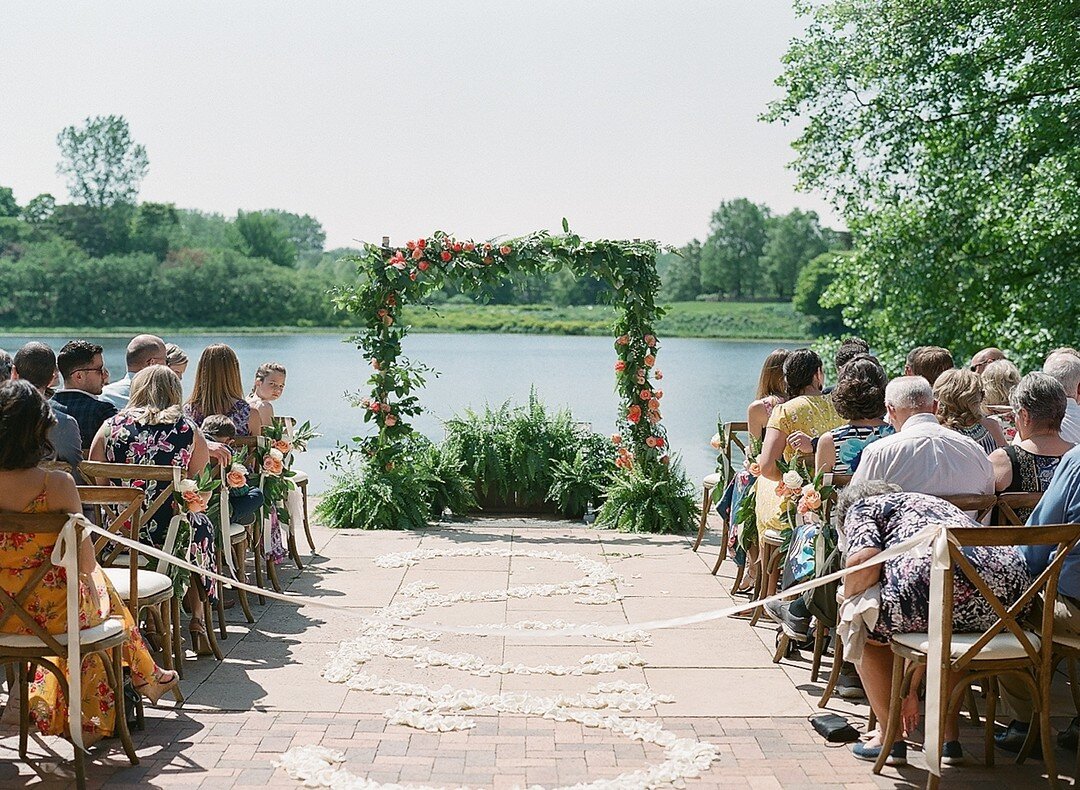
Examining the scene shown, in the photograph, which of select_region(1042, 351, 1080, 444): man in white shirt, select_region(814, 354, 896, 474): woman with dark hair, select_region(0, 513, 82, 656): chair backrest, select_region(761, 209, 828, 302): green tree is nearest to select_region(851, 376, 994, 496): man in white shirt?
select_region(814, 354, 896, 474): woman with dark hair

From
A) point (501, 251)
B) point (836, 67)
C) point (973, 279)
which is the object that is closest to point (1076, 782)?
point (501, 251)

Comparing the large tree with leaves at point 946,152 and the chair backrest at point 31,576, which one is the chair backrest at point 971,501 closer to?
the chair backrest at point 31,576

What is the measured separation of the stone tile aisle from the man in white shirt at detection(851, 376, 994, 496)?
96cm

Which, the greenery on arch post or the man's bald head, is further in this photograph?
the greenery on arch post

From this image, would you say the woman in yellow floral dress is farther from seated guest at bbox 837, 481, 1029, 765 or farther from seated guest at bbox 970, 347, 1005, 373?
seated guest at bbox 970, 347, 1005, 373

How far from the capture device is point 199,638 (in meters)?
5.36

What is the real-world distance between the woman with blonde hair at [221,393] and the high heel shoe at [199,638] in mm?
1414

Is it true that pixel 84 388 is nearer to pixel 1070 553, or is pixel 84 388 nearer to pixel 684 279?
pixel 1070 553

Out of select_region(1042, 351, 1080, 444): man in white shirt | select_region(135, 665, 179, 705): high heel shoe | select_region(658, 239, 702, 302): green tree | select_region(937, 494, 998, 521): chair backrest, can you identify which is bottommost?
Result: select_region(135, 665, 179, 705): high heel shoe

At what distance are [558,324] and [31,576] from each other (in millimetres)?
39088

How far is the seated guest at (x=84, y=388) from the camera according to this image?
5730 millimetres

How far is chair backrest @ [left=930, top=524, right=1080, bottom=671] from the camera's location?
3.53 m

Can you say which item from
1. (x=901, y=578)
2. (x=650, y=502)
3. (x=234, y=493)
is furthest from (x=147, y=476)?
(x=650, y=502)

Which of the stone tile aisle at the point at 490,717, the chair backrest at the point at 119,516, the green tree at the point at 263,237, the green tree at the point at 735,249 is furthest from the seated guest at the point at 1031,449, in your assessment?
the green tree at the point at 263,237
